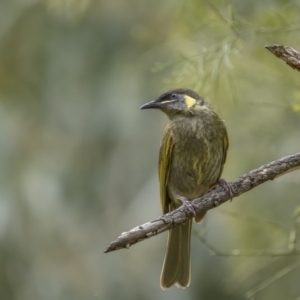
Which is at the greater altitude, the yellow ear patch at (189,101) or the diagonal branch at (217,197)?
the yellow ear patch at (189,101)

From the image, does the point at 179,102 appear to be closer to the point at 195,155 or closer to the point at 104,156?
the point at 195,155

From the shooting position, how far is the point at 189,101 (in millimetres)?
4531

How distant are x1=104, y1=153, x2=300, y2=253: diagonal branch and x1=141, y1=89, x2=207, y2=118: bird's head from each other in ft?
2.84

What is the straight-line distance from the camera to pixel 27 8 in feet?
23.9

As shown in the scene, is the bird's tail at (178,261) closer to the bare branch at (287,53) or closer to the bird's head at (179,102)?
the bird's head at (179,102)

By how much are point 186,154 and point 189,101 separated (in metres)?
0.32

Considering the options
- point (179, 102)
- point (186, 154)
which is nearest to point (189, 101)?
point (179, 102)

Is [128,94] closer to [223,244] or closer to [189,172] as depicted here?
[223,244]

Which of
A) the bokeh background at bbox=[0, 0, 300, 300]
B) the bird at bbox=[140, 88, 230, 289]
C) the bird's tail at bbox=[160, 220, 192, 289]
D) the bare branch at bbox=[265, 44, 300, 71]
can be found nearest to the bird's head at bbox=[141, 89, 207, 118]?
the bird at bbox=[140, 88, 230, 289]

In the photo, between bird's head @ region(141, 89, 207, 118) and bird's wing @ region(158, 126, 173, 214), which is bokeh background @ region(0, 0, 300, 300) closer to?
bird's head @ region(141, 89, 207, 118)

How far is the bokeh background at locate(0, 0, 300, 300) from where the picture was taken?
5707 millimetres

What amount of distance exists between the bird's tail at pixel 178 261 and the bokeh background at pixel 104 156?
858 mm

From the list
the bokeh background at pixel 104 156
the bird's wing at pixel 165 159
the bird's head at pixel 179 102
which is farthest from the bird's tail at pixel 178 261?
the bokeh background at pixel 104 156

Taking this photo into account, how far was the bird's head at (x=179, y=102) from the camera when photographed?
4.50m
